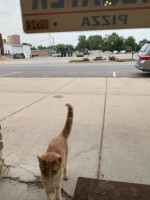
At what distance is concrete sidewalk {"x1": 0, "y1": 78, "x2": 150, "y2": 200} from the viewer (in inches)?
96.5

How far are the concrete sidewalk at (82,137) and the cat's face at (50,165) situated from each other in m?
0.49

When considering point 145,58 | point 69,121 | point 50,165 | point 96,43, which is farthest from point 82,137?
point 96,43

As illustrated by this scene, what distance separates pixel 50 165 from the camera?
1816mm

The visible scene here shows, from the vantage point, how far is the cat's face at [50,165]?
1821 millimetres

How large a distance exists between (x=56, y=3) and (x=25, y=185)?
213cm

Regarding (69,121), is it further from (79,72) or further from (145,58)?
(79,72)

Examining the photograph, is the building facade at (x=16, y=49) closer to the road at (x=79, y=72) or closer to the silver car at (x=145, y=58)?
the road at (x=79, y=72)

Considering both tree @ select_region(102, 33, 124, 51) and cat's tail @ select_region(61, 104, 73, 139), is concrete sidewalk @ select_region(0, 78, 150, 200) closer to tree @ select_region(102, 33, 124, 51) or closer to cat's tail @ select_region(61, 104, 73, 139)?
cat's tail @ select_region(61, 104, 73, 139)

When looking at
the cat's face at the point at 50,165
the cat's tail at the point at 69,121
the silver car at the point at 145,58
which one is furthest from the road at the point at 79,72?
the cat's face at the point at 50,165

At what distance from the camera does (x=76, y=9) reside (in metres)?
1.96

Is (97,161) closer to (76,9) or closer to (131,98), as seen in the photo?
(76,9)

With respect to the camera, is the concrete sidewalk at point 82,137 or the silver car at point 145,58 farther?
Result: the silver car at point 145,58

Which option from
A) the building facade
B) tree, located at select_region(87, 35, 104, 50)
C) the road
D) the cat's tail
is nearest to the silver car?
the road

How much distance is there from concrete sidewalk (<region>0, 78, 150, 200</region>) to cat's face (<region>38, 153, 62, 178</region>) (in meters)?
0.49
